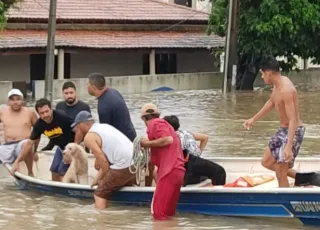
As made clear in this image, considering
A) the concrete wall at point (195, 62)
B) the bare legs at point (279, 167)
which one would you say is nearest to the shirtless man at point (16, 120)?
the bare legs at point (279, 167)

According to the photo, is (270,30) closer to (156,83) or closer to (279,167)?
(156,83)

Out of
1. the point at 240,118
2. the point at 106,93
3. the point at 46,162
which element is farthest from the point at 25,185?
the point at 240,118

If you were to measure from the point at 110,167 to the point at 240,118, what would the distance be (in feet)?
47.9

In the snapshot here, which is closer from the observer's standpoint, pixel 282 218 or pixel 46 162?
pixel 282 218

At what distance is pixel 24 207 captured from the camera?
12094mm

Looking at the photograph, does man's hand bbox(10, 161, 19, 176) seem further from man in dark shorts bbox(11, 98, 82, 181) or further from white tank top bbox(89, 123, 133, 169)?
white tank top bbox(89, 123, 133, 169)

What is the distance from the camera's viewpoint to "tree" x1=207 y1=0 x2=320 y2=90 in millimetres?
36853

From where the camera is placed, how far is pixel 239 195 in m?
10.4

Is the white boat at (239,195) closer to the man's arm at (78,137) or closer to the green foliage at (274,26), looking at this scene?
the man's arm at (78,137)

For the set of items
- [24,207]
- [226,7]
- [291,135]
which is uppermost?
[226,7]

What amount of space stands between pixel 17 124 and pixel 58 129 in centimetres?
123

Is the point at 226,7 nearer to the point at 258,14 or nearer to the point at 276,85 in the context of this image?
the point at 258,14

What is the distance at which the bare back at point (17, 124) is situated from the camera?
531 inches

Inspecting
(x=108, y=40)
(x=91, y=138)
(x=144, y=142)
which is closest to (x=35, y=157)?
(x=91, y=138)
